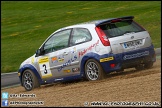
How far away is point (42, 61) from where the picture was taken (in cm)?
1427

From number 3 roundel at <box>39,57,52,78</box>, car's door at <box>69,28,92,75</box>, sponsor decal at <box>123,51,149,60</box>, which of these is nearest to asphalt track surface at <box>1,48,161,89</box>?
number 3 roundel at <box>39,57,52,78</box>

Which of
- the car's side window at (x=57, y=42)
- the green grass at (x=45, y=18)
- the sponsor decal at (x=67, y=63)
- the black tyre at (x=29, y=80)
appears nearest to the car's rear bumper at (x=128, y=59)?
the sponsor decal at (x=67, y=63)

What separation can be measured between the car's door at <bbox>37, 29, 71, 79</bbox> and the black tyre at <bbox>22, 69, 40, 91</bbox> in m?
0.28

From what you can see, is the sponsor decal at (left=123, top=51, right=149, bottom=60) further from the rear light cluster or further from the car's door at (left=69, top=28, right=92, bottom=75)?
the car's door at (left=69, top=28, right=92, bottom=75)

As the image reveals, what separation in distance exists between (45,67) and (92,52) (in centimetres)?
180

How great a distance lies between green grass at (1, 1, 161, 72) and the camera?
85.2 ft

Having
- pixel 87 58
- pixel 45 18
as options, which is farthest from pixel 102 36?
pixel 45 18

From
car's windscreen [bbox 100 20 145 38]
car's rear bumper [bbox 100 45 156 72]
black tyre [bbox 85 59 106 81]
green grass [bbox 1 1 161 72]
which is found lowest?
black tyre [bbox 85 59 106 81]

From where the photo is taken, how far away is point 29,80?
14.6 metres

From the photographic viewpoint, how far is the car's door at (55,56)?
13.7m

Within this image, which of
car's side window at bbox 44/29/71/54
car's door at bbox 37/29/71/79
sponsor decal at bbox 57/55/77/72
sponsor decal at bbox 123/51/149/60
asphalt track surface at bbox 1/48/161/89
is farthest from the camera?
asphalt track surface at bbox 1/48/161/89

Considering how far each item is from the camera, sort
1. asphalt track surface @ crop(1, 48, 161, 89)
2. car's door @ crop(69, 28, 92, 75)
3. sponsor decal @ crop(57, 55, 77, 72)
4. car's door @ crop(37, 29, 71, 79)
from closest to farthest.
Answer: car's door @ crop(69, 28, 92, 75) → sponsor decal @ crop(57, 55, 77, 72) → car's door @ crop(37, 29, 71, 79) → asphalt track surface @ crop(1, 48, 161, 89)

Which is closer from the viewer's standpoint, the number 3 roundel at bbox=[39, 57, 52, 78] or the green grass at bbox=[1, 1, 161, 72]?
the number 3 roundel at bbox=[39, 57, 52, 78]

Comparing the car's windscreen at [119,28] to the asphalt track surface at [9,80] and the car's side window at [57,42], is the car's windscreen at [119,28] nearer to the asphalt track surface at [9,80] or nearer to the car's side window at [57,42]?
the car's side window at [57,42]
